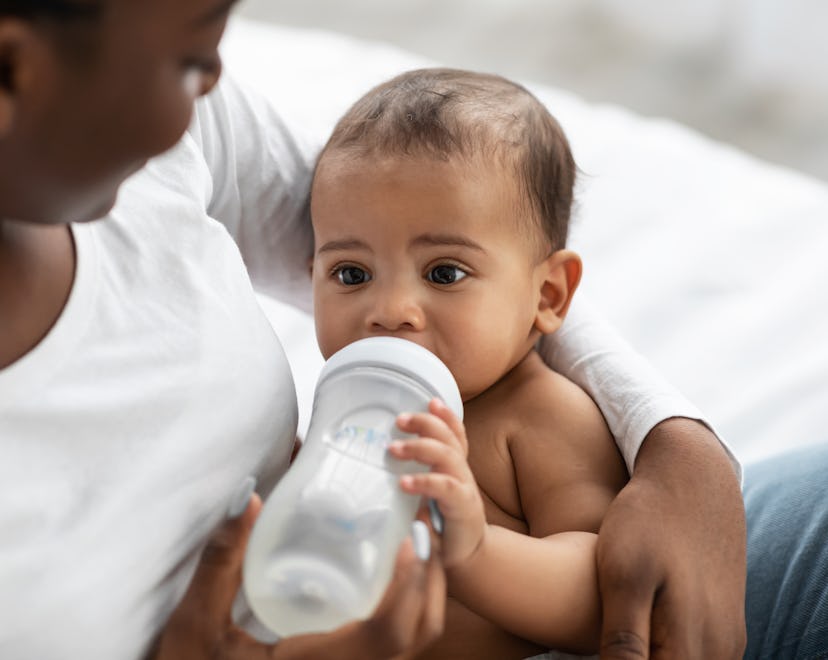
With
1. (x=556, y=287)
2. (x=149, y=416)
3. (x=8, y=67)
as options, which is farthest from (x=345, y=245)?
(x=8, y=67)

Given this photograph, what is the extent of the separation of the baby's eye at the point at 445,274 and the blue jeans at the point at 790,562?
46 centimetres

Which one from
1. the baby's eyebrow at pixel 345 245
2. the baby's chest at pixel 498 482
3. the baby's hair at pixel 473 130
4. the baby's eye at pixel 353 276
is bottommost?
the baby's chest at pixel 498 482

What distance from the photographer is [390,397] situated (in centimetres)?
92

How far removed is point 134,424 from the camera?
0.89 m

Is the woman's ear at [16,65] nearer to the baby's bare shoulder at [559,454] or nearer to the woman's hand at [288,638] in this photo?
the woman's hand at [288,638]

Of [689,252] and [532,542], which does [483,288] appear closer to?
[532,542]

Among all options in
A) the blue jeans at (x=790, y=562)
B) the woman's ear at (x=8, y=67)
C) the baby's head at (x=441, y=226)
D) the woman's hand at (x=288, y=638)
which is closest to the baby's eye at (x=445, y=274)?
the baby's head at (x=441, y=226)

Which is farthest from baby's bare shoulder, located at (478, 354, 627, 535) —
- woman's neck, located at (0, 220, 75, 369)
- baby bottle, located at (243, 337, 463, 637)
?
woman's neck, located at (0, 220, 75, 369)

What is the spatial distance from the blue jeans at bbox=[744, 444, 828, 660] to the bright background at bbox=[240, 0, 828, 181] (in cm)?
202

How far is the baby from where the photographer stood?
110 centimetres

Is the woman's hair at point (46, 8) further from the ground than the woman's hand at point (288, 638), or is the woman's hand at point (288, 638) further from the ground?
the woman's hair at point (46, 8)

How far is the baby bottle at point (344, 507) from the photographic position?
0.80m

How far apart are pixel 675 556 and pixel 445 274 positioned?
A: 363 mm

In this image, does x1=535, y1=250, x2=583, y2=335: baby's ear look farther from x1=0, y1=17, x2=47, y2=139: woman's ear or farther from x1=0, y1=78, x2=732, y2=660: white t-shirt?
x1=0, y1=17, x2=47, y2=139: woman's ear
